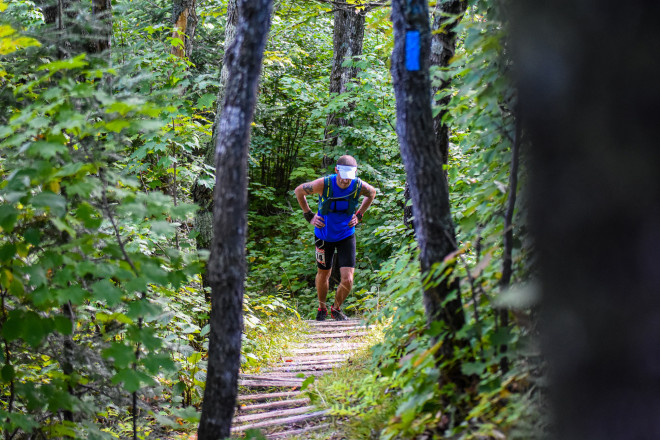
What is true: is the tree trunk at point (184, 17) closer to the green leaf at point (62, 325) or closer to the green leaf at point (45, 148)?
the green leaf at point (45, 148)

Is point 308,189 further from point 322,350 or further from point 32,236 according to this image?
point 32,236

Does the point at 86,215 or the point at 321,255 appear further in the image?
the point at 321,255

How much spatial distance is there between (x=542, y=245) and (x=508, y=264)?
1.50 m

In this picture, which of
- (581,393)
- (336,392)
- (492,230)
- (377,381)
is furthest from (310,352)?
(581,393)

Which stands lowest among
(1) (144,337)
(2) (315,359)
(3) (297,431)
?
(3) (297,431)

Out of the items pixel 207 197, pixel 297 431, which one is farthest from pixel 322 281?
pixel 297 431

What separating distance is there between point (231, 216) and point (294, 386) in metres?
2.95

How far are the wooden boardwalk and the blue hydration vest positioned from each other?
1463 mm

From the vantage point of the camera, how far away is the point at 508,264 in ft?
9.01

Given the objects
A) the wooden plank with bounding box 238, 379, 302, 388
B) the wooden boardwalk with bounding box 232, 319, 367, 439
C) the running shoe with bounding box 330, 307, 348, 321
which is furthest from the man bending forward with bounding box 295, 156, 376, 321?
the wooden plank with bounding box 238, 379, 302, 388

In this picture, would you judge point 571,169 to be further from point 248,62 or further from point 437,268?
point 248,62

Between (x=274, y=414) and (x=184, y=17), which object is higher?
(x=184, y=17)

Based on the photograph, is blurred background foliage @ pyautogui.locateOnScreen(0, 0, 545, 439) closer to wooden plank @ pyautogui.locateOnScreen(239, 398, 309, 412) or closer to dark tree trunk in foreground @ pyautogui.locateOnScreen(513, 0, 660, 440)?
wooden plank @ pyautogui.locateOnScreen(239, 398, 309, 412)

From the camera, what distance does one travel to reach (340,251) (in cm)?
834
